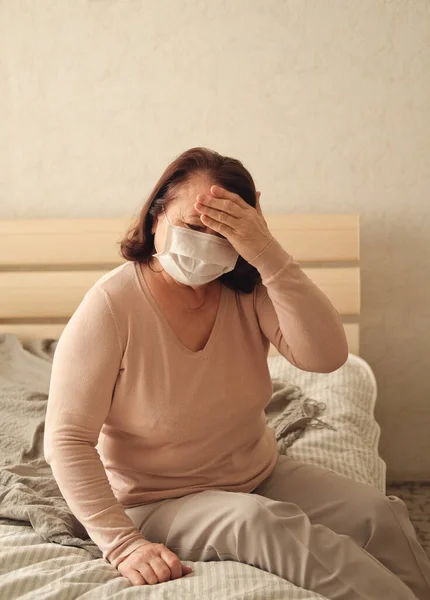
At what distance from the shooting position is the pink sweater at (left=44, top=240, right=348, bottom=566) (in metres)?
1.27

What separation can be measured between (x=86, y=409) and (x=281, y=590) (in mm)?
404

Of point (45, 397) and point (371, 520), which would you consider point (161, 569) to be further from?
point (45, 397)

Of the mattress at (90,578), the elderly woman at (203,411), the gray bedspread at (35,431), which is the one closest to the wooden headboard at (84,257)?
the gray bedspread at (35,431)

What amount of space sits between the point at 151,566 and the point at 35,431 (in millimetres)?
759

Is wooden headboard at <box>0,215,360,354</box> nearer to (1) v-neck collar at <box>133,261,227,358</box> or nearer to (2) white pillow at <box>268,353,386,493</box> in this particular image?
(2) white pillow at <box>268,353,386,493</box>

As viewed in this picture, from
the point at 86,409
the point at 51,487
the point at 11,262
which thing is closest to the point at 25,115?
the point at 11,262

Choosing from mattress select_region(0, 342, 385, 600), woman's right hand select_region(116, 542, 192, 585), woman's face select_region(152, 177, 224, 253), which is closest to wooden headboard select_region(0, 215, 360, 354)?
mattress select_region(0, 342, 385, 600)

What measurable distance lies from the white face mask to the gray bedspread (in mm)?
474

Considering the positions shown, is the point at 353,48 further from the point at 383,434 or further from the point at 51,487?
the point at 51,487

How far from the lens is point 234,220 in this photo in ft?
4.24

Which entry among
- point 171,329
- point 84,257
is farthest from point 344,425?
point 84,257

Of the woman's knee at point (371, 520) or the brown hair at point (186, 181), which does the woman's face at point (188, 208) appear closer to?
the brown hair at point (186, 181)

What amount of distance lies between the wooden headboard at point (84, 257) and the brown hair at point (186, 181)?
1131mm

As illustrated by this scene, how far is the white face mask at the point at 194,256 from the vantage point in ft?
4.36
